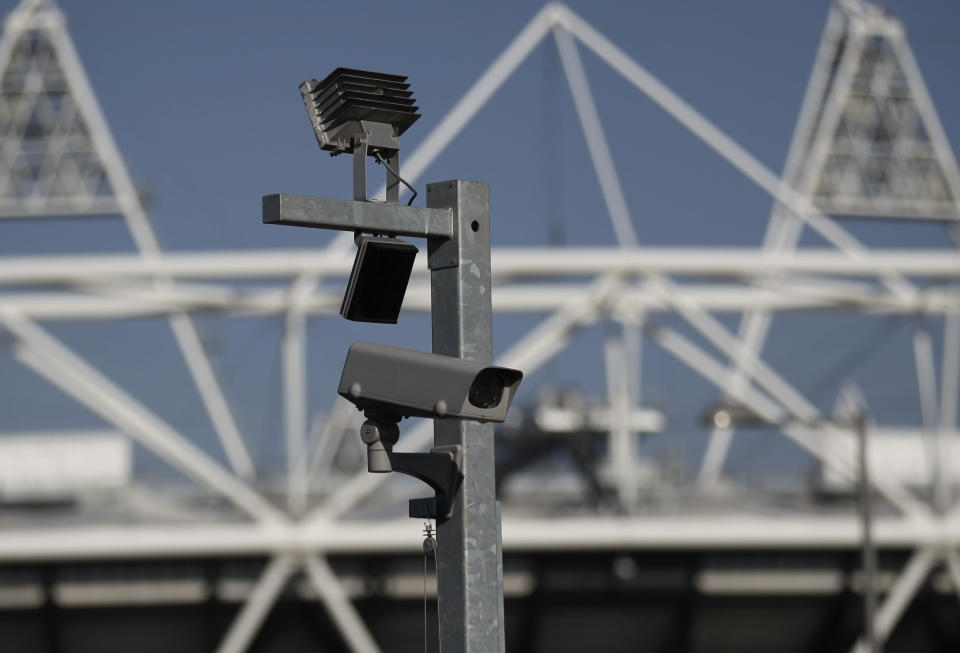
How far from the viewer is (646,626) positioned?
41.3m

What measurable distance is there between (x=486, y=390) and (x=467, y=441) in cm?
27

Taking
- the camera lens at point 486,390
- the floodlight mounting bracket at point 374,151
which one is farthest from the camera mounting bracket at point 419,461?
the floodlight mounting bracket at point 374,151

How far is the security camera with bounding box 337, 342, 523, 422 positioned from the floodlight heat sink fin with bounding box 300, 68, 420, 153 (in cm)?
73

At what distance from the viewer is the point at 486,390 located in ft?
16.0

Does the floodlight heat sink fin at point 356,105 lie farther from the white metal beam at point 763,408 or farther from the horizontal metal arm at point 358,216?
the white metal beam at point 763,408

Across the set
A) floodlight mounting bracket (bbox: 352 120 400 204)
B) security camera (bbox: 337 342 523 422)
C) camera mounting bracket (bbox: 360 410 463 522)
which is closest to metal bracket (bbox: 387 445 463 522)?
camera mounting bracket (bbox: 360 410 463 522)

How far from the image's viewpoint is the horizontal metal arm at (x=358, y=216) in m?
4.87

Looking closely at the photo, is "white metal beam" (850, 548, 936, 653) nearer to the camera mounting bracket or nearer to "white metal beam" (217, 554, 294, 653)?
"white metal beam" (217, 554, 294, 653)

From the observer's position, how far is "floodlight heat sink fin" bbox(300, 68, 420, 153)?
5.13 m

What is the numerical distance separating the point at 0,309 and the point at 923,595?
24209 mm

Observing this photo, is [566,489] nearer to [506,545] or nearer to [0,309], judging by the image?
[506,545]

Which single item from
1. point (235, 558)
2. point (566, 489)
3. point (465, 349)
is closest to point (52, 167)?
point (235, 558)

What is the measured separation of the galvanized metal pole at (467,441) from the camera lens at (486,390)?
A: 0.22 meters

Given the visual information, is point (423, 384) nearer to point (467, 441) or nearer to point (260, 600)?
point (467, 441)
